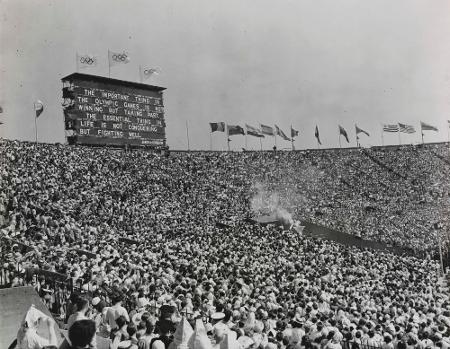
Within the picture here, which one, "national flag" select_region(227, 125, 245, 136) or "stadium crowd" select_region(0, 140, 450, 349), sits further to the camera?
"national flag" select_region(227, 125, 245, 136)

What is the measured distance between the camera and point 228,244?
23094 mm

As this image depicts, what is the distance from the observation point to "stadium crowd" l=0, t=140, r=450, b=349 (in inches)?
409

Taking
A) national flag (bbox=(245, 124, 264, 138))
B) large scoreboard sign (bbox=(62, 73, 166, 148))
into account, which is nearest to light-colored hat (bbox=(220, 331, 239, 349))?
large scoreboard sign (bbox=(62, 73, 166, 148))

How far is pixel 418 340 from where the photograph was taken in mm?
10625

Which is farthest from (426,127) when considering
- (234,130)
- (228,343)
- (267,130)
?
(228,343)

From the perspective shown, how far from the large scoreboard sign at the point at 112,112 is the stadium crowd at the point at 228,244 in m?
1.41

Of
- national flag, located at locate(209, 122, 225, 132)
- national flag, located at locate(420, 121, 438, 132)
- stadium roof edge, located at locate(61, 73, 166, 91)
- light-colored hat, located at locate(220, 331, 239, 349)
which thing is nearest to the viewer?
light-colored hat, located at locate(220, 331, 239, 349)

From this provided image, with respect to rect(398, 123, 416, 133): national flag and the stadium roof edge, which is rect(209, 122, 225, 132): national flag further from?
rect(398, 123, 416, 133): national flag

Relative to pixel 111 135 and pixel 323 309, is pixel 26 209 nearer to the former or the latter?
pixel 323 309

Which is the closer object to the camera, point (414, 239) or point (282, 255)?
point (282, 255)

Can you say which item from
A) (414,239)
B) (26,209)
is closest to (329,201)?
(414,239)

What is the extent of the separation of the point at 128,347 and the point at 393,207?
41024 mm

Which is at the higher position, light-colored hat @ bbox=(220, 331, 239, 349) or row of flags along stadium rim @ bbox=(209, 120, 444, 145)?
row of flags along stadium rim @ bbox=(209, 120, 444, 145)

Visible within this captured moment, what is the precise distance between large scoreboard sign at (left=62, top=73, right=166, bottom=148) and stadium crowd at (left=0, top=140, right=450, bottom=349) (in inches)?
55.6
